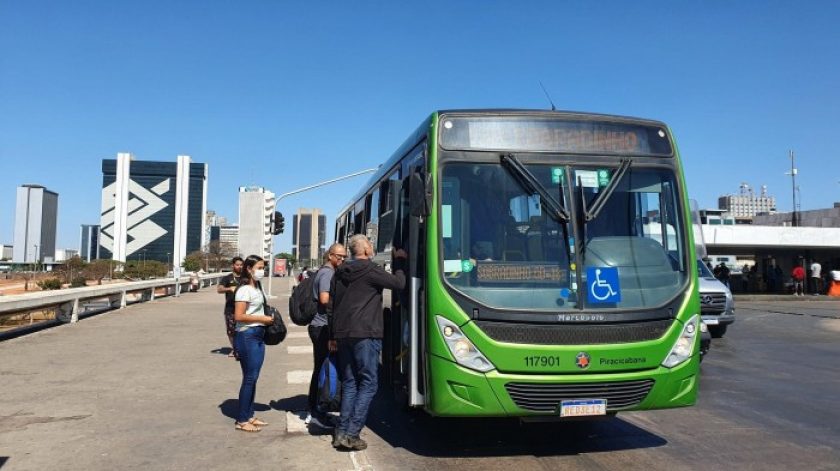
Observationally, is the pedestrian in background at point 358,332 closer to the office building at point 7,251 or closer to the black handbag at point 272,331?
the black handbag at point 272,331

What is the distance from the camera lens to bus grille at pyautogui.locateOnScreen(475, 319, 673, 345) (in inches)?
198

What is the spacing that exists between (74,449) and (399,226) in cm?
364

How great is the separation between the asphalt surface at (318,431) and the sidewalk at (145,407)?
0.02 m

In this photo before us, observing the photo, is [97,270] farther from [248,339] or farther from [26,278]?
[248,339]

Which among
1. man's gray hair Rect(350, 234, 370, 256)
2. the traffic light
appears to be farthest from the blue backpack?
the traffic light

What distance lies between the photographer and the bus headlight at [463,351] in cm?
500

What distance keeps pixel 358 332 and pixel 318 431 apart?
1.48m

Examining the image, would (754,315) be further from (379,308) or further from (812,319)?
(379,308)

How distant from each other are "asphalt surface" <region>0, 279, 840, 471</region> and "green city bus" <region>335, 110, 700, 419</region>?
2.03ft

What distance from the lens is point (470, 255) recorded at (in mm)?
5395

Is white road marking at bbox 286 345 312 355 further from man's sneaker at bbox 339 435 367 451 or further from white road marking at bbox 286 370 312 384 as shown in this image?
man's sneaker at bbox 339 435 367 451

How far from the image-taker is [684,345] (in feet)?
17.6

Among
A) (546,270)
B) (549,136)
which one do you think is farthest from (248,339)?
(549,136)

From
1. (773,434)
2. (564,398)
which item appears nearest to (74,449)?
(564,398)
